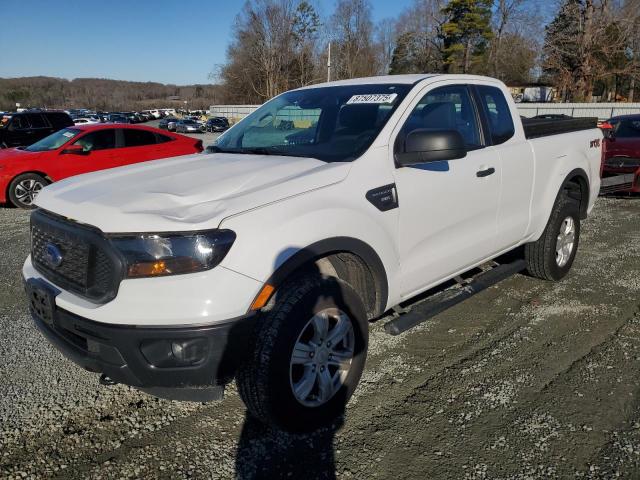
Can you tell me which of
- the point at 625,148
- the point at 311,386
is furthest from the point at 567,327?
the point at 625,148

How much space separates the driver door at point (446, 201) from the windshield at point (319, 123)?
0.72 feet

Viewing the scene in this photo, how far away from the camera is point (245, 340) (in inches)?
89.8

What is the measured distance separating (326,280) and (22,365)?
230 cm

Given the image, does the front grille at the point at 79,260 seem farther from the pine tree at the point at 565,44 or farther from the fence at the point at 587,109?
the pine tree at the point at 565,44

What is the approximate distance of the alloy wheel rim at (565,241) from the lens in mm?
4816

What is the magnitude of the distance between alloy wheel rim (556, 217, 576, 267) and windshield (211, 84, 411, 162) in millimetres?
2449

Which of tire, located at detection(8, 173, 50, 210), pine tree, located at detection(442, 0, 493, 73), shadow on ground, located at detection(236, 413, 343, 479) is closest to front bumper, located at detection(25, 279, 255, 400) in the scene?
shadow on ground, located at detection(236, 413, 343, 479)

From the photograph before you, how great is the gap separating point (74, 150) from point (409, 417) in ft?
29.1

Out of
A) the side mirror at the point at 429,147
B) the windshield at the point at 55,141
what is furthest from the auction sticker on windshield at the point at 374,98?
the windshield at the point at 55,141

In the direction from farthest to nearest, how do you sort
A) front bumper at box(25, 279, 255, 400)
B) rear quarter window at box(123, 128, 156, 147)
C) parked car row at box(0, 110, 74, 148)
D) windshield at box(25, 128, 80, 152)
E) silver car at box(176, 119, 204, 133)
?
silver car at box(176, 119, 204, 133)
parked car row at box(0, 110, 74, 148)
rear quarter window at box(123, 128, 156, 147)
windshield at box(25, 128, 80, 152)
front bumper at box(25, 279, 255, 400)

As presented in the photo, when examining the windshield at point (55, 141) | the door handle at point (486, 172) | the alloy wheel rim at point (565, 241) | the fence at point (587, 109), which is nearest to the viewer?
the door handle at point (486, 172)

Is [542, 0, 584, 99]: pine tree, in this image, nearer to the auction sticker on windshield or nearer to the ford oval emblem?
the auction sticker on windshield

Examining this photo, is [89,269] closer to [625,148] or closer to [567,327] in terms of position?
[567,327]

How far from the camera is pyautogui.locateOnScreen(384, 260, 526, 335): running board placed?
122 inches
